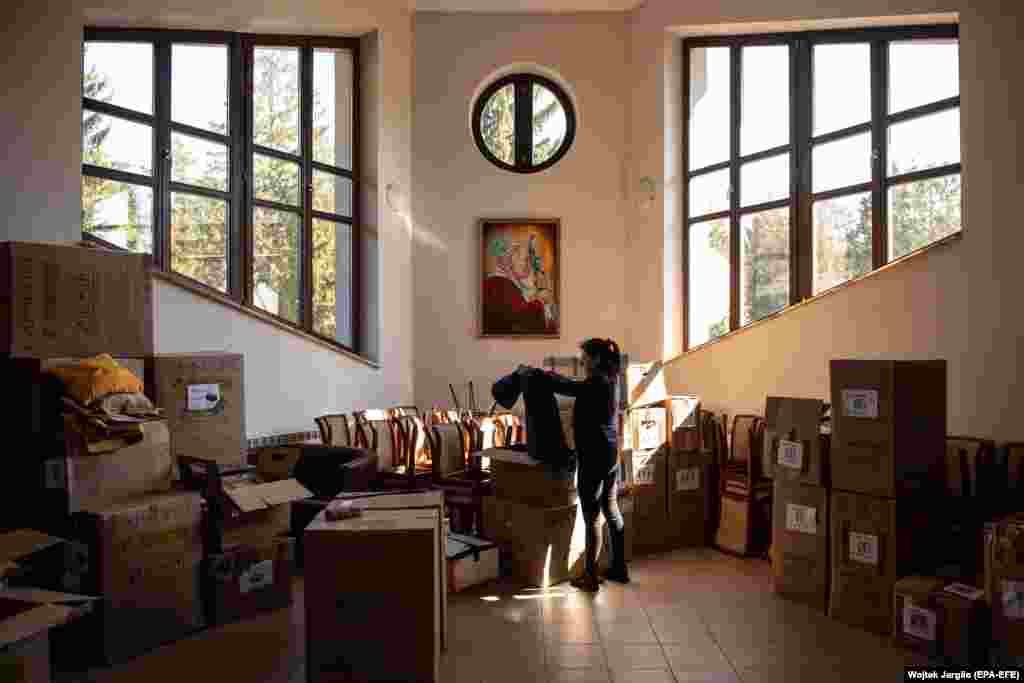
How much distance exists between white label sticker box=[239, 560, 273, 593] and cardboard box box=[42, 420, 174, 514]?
634 mm

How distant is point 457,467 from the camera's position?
570 centimetres

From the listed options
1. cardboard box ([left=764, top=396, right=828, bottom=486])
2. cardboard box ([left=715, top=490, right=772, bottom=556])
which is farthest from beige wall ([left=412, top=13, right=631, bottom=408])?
cardboard box ([left=764, top=396, right=828, bottom=486])

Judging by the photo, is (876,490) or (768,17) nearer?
(876,490)

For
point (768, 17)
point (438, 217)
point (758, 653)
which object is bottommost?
point (758, 653)

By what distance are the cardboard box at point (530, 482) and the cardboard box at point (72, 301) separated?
6.93ft

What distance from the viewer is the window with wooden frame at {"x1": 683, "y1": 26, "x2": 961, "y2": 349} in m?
5.07

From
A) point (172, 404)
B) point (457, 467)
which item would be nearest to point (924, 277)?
point (457, 467)

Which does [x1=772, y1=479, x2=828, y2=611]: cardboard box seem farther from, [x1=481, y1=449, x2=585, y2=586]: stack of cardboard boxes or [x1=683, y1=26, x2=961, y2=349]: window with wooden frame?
[x1=683, y1=26, x2=961, y2=349]: window with wooden frame

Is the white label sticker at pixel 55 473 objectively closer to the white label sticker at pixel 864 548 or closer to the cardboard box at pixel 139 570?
the cardboard box at pixel 139 570

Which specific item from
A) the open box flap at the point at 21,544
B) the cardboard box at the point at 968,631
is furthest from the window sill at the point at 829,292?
the open box flap at the point at 21,544

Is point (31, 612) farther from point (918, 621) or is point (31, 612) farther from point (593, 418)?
point (918, 621)

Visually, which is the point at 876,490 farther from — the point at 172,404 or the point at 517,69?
the point at 517,69

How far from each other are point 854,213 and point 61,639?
18.0 feet

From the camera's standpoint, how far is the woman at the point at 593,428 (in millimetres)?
4402
